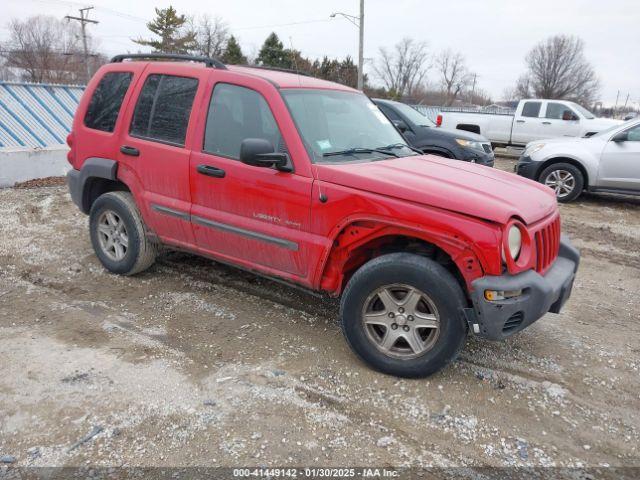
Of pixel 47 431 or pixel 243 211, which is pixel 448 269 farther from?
pixel 47 431

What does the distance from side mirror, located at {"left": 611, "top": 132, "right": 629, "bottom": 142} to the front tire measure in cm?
746

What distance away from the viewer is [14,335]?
12.5ft

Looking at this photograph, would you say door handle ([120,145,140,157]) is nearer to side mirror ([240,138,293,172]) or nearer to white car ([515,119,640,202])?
side mirror ([240,138,293,172])

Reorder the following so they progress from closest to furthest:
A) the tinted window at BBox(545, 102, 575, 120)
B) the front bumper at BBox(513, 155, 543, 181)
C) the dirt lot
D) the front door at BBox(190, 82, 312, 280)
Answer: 1. the dirt lot
2. the front door at BBox(190, 82, 312, 280)
3. the front bumper at BBox(513, 155, 543, 181)
4. the tinted window at BBox(545, 102, 575, 120)

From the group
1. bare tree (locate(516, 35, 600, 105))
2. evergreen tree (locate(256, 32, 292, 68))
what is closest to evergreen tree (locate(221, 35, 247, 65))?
evergreen tree (locate(256, 32, 292, 68))

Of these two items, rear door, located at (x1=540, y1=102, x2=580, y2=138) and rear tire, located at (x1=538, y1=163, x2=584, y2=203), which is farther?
rear door, located at (x1=540, y1=102, x2=580, y2=138)

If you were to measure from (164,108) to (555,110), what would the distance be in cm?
1453

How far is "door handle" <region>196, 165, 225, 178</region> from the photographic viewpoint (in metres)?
3.88

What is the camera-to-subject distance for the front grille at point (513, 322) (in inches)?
119

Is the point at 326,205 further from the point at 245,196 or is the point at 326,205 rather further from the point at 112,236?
the point at 112,236

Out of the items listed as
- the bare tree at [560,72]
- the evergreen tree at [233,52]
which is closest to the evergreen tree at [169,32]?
the evergreen tree at [233,52]

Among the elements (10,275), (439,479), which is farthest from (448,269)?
(10,275)

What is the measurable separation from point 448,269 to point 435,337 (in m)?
0.48

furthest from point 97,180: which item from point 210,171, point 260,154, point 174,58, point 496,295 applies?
point 496,295
